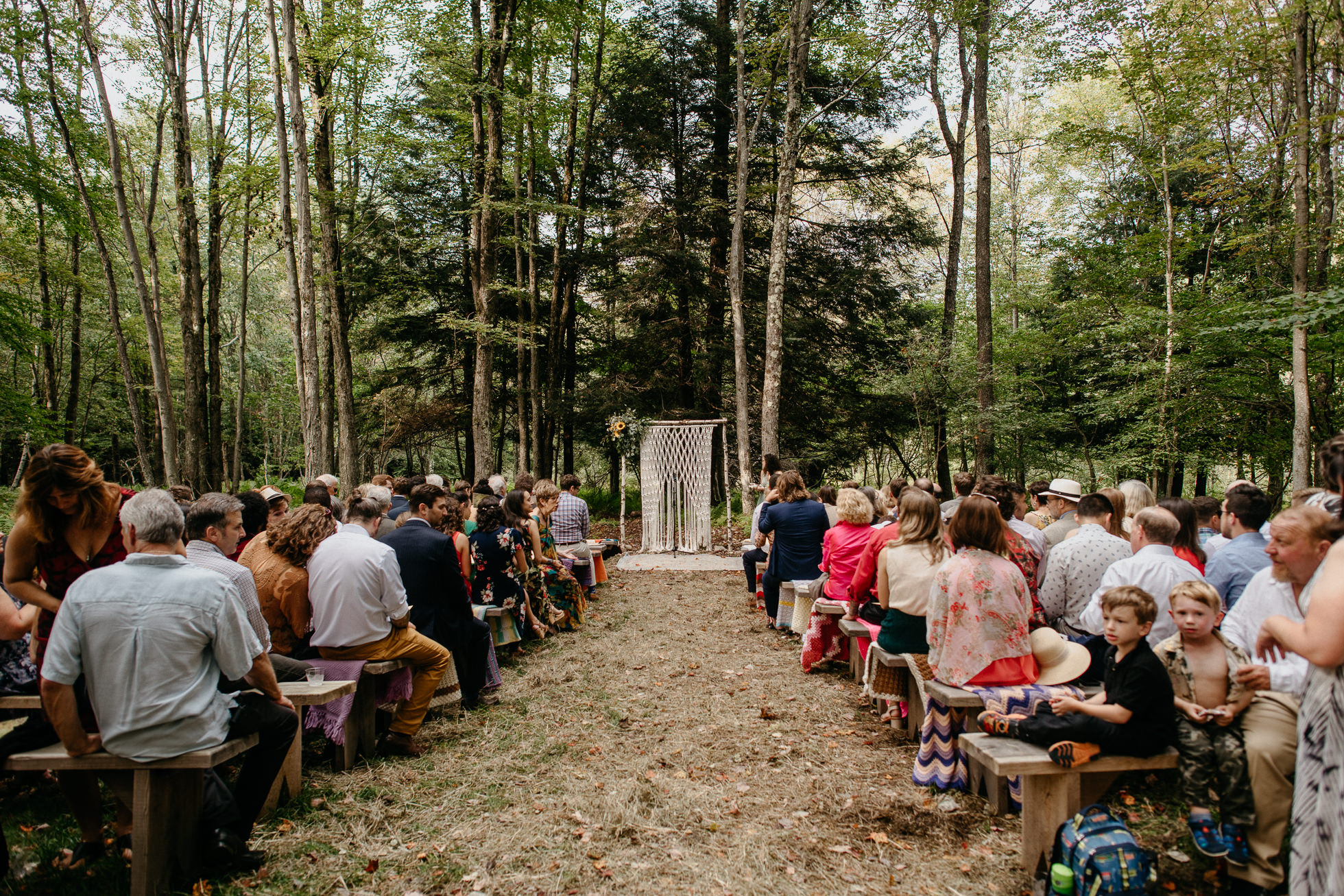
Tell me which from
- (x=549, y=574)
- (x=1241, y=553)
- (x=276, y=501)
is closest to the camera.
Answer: (x=1241, y=553)

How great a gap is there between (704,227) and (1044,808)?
14281 mm

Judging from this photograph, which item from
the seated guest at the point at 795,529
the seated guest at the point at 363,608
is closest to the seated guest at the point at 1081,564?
the seated guest at the point at 795,529

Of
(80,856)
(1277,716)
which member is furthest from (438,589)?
(1277,716)

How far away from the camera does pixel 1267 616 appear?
2.55 meters

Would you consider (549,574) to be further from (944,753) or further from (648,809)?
(944,753)

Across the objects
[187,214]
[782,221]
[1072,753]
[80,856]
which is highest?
[187,214]

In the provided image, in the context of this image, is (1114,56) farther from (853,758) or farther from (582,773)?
(582,773)

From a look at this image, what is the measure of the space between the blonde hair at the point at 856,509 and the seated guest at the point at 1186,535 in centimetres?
207

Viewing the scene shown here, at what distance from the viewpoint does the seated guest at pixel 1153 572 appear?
3.37 metres

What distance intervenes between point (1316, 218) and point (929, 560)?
392 inches

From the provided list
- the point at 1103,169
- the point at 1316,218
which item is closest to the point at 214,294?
the point at 1316,218

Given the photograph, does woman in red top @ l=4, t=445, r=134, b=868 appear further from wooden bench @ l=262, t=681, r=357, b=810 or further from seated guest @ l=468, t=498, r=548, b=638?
seated guest @ l=468, t=498, r=548, b=638

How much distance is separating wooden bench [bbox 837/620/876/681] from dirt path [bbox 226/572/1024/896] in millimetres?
120

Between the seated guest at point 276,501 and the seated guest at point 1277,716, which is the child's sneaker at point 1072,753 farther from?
the seated guest at point 276,501
